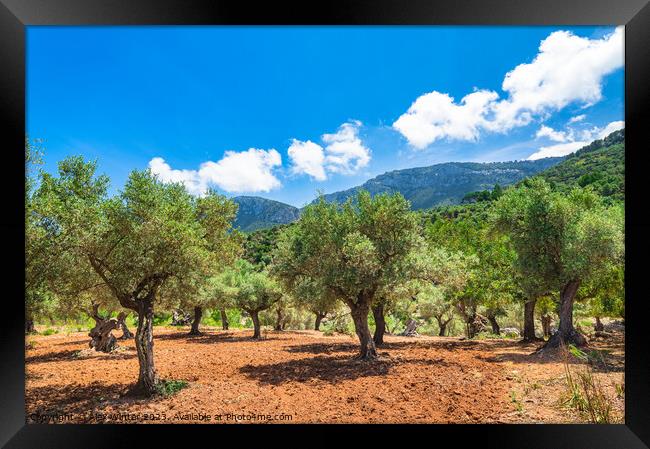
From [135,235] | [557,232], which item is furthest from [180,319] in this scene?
[557,232]

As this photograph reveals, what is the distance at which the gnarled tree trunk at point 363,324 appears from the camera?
861cm

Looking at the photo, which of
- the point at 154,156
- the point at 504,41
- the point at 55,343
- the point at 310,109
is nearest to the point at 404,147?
the point at 310,109

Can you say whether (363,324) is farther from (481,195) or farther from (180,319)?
(180,319)

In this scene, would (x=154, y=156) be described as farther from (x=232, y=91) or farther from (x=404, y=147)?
(x=404, y=147)

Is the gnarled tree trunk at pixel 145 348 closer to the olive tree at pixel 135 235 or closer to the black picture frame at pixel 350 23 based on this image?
the olive tree at pixel 135 235

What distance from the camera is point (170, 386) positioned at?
6113 mm

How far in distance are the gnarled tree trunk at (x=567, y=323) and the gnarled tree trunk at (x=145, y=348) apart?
9.24 metres

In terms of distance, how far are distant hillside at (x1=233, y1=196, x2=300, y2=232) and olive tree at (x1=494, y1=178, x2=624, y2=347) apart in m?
5.85

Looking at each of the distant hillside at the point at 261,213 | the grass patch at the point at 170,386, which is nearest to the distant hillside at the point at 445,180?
the distant hillside at the point at 261,213

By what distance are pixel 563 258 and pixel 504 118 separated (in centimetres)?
374

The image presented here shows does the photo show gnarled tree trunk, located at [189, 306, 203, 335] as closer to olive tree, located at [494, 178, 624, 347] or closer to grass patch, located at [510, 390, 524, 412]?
olive tree, located at [494, 178, 624, 347]

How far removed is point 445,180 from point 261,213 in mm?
8293

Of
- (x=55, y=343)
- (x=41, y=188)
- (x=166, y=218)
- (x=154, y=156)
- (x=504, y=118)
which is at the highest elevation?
(x=504, y=118)

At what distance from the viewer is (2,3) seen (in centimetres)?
435
